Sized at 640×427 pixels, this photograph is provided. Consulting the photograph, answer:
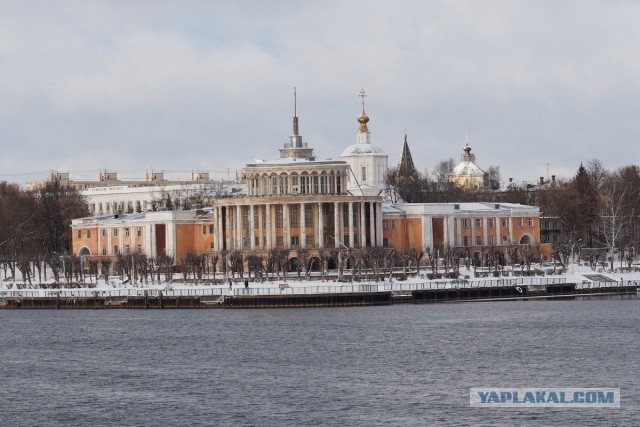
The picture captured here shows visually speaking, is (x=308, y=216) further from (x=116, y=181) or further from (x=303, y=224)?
Answer: (x=116, y=181)

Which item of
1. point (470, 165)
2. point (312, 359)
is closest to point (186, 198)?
point (470, 165)

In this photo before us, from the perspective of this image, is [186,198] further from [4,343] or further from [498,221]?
[4,343]

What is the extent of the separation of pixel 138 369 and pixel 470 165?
383ft

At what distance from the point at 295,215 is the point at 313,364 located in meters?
48.7

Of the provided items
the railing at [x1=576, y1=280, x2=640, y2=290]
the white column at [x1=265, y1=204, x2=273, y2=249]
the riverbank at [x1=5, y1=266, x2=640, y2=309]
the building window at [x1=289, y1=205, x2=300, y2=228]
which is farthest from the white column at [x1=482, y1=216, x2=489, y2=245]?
the railing at [x1=576, y1=280, x2=640, y2=290]

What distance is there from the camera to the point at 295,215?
114 metres

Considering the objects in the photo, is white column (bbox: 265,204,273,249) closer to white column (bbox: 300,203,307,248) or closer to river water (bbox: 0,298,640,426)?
white column (bbox: 300,203,307,248)

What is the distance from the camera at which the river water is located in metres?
54.1

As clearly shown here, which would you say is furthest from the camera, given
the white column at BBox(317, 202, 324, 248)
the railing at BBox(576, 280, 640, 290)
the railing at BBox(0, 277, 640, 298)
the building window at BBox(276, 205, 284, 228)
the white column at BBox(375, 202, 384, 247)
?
A: the white column at BBox(375, 202, 384, 247)

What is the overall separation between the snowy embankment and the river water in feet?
18.0

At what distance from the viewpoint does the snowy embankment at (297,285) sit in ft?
316

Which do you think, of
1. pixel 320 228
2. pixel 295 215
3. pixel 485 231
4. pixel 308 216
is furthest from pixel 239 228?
pixel 485 231

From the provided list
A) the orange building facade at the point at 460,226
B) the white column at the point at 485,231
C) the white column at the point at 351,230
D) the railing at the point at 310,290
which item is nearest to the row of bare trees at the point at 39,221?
the white column at the point at 351,230

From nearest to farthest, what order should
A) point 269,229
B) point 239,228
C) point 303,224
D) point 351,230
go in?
point 303,224, point 269,229, point 351,230, point 239,228
